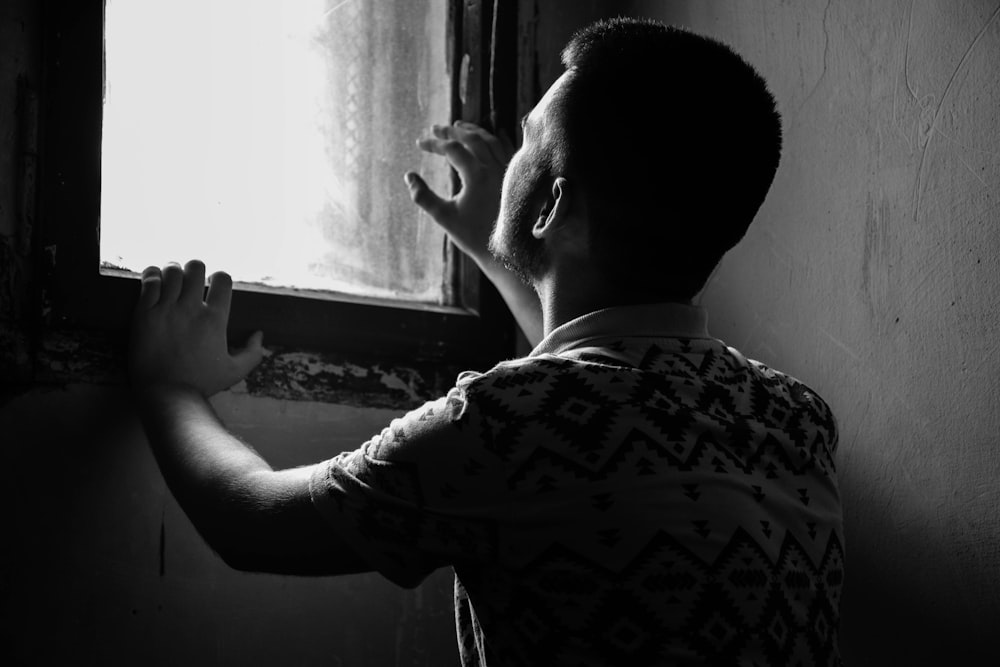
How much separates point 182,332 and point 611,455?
2.07ft

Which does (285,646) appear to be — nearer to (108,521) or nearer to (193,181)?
(108,521)

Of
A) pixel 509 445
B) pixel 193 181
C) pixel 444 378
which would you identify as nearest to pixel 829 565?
pixel 509 445

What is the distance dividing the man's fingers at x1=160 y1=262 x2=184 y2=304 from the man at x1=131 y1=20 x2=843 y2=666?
0.54ft

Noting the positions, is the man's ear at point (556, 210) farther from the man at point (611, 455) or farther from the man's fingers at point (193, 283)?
the man's fingers at point (193, 283)

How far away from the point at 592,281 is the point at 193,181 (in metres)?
0.71

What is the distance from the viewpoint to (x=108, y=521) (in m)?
1.26

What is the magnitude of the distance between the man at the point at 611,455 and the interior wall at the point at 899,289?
10 cm

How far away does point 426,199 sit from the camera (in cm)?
151

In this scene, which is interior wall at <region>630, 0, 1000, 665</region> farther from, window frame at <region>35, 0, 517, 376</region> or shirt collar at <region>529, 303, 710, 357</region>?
window frame at <region>35, 0, 517, 376</region>

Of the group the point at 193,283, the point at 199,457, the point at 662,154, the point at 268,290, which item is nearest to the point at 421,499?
the point at 199,457

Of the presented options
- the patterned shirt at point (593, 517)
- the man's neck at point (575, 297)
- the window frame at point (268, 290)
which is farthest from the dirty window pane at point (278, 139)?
the patterned shirt at point (593, 517)

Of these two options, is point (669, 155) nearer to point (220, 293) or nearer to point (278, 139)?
point (220, 293)

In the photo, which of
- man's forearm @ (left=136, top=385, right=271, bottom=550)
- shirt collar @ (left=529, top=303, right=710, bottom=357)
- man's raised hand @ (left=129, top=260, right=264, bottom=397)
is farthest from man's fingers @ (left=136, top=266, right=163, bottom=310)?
shirt collar @ (left=529, top=303, right=710, bottom=357)

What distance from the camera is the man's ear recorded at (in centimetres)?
107
